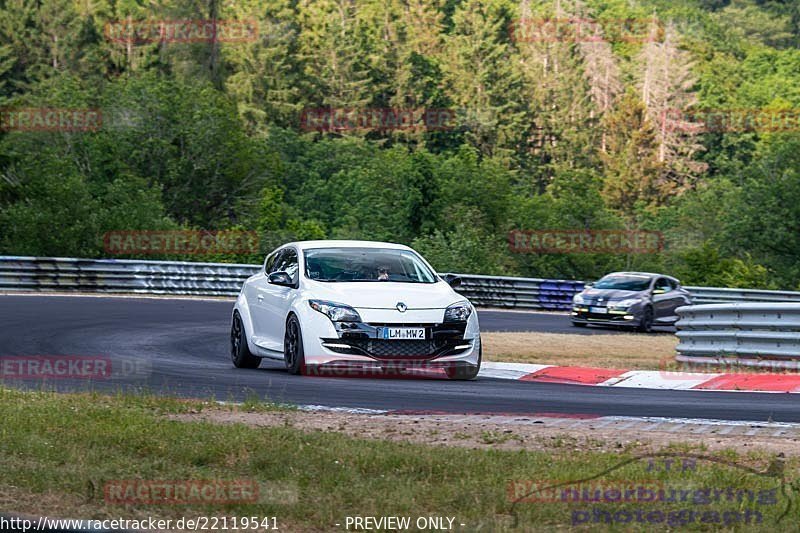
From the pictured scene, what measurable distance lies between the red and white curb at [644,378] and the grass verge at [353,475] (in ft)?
Result: 20.5

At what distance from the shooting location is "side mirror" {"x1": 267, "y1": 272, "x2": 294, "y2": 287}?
14719 mm

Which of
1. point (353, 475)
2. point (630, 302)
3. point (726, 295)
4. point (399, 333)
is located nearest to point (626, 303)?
point (630, 302)

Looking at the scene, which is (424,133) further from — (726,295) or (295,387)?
(295,387)

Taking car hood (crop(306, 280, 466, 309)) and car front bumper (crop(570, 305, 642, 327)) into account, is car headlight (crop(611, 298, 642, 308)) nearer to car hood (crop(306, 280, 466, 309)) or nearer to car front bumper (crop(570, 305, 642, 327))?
car front bumper (crop(570, 305, 642, 327))

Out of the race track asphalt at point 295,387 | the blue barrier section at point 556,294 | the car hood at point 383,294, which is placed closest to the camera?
the race track asphalt at point 295,387

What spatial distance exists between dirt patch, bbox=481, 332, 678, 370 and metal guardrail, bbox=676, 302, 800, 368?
62 centimetres

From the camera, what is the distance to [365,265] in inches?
586

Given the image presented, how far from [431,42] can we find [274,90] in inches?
944

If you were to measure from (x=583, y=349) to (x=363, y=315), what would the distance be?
8984 millimetres

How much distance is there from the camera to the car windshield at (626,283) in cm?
3037

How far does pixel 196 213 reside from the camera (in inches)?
2346

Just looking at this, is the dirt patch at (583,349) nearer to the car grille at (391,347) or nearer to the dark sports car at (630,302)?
the dark sports car at (630,302)

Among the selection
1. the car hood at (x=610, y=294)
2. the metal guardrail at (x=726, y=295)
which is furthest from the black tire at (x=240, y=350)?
the metal guardrail at (x=726, y=295)

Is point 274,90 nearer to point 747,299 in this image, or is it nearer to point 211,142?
point 211,142
